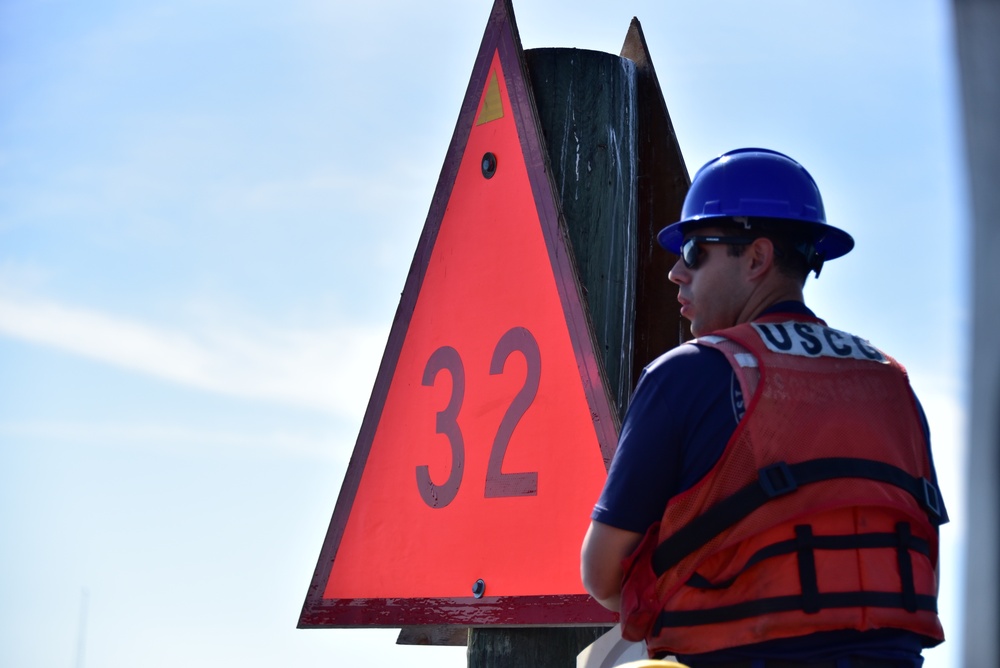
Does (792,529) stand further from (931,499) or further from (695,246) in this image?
(695,246)

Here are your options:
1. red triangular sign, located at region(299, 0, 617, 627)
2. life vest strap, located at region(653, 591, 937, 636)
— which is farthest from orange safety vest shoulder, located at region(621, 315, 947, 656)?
red triangular sign, located at region(299, 0, 617, 627)

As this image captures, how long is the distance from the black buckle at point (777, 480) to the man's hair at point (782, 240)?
496 millimetres

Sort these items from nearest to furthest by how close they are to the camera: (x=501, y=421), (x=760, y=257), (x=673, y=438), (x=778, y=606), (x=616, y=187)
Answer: (x=778, y=606) < (x=673, y=438) < (x=760, y=257) < (x=501, y=421) < (x=616, y=187)

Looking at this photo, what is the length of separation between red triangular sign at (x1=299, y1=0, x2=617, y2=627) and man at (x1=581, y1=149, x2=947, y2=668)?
2.12ft

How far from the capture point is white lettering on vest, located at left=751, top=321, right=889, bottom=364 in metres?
2.02

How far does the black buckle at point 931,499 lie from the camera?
1983 mm

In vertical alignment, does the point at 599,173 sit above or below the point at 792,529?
above

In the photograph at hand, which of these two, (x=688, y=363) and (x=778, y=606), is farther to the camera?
(x=688, y=363)

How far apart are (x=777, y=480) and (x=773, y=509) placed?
0.15 ft

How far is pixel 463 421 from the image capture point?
→ 3.02m

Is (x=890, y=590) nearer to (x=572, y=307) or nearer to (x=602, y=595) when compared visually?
(x=602, y=595)

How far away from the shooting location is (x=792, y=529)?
73.5 inches

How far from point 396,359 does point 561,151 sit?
0.75m

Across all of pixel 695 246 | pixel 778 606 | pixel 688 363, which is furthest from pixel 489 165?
pixel 778 606
